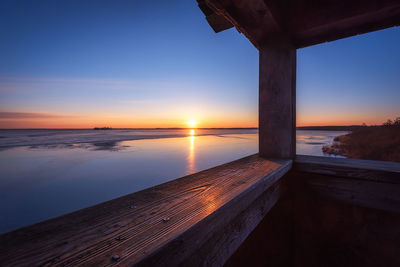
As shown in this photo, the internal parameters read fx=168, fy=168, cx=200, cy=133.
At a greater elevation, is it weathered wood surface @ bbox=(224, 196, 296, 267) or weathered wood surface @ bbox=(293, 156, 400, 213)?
weathered wood surface @ bbox=(293, 156, 400, 213)

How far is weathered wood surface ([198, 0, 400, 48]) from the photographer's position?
4.69 ft

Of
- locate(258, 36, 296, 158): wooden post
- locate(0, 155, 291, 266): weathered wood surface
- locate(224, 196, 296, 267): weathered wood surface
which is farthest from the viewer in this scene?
locate(258, 36, 296, 158): wooden post

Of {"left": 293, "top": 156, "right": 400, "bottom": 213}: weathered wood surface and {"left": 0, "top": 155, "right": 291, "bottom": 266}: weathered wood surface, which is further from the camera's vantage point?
{"left": 293, "top": 156, "right": 400, "bottom": 213}: weathered wood surface

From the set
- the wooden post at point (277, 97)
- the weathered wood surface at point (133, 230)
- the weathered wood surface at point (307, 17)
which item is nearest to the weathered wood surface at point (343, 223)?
the wooden post at point (277, 97)

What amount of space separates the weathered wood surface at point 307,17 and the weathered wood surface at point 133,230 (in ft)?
4.67

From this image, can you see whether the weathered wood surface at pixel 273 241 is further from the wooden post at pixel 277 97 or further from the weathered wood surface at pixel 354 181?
the wooden post at pixel 277 97

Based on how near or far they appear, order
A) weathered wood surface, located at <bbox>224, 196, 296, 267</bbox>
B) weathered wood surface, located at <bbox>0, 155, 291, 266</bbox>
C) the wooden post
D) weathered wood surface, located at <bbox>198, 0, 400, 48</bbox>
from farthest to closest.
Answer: the wooden post < weathered wood surface, located at <bbox>224, 196, 296, 267</bbox> < weathered wood surface, located at <bbox>198, 0, 400, 48</bbox> < weathered wood surface, located at <bbox>0, 155, 291, 266</bbox>

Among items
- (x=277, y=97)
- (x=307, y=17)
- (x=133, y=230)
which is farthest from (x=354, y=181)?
(x=133, y=230)

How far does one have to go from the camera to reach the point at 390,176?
148 cm

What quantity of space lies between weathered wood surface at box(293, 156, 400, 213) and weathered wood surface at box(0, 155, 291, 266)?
1.13 meters

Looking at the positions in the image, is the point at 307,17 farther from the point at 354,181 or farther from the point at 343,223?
the point at 343,223

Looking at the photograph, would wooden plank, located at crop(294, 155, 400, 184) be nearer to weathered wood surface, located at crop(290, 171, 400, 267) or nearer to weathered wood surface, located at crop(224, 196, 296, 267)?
weathered wood surface, located at crop(290, 171, 400, 267)

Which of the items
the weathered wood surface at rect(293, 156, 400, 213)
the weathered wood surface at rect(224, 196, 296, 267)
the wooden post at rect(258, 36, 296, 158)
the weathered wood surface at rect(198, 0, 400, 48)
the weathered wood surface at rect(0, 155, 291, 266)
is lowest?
the weathered wood surface at rect(224, 196, 296, 267)

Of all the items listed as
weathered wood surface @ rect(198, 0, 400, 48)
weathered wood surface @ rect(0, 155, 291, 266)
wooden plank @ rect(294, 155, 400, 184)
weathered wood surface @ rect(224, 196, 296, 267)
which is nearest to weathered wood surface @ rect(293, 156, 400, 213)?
wooden plank @ rect(294, 155, 400, 184)
